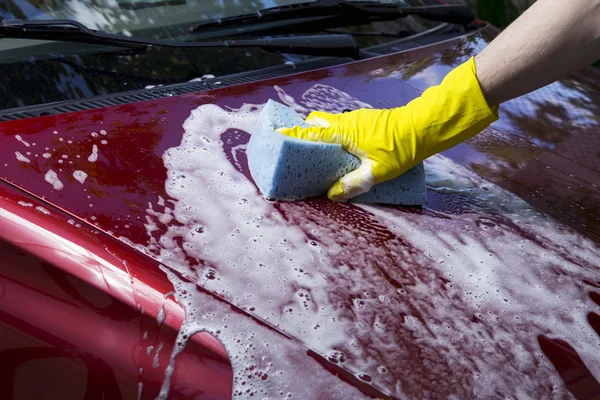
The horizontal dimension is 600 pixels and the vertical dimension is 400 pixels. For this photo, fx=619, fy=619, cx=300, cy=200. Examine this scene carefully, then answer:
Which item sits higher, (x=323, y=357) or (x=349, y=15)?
(x=349, y=15)

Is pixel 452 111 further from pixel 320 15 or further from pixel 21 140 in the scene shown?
pixel 21 140

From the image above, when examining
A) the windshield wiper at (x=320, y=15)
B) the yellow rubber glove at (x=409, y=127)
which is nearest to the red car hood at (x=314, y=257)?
the yellow rubber glove at (x=409, y=127)

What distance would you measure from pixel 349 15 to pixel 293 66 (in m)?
0.39

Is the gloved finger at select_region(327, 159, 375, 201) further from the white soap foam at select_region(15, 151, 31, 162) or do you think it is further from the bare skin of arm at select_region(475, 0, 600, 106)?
the white soap foam at select_region(15, 151, 31, 162)

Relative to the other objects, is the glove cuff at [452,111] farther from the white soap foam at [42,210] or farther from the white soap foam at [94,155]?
the white soap foam at [42,210]

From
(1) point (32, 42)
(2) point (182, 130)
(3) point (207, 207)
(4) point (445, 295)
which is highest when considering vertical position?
(1) point (32, 42)

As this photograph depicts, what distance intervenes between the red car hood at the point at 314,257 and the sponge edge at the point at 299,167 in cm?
3

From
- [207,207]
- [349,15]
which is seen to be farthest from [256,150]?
[349,15]

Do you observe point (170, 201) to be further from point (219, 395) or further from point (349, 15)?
point (349, 15)

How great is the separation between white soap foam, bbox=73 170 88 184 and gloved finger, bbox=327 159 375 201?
51cm

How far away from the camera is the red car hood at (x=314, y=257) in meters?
0.92

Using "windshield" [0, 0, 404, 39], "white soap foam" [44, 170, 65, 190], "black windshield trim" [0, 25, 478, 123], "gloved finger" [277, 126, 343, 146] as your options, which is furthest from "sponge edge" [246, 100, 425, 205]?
"windshield" [0, 0, 404, 39]

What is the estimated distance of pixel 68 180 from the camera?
109cm

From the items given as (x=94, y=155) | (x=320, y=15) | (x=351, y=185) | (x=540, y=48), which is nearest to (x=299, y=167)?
(x=351, y=185)
